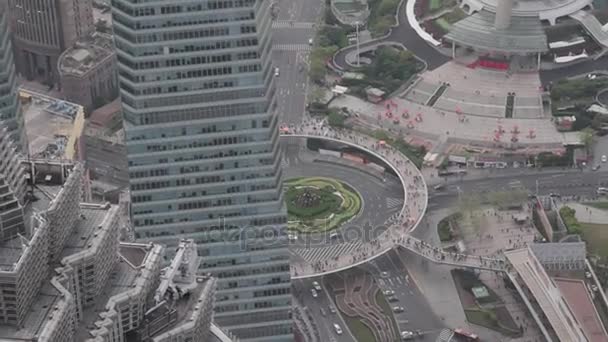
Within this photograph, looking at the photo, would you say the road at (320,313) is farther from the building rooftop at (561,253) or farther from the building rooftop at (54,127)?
the building rooftop at (54,127)

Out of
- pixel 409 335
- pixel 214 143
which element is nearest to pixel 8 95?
pixel 214 143

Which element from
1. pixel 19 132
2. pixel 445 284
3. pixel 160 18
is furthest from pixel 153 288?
pixel 445 284

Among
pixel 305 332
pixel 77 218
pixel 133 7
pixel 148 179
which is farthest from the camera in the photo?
pixel 305 332

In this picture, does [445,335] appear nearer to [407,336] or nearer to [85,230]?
[407,336]

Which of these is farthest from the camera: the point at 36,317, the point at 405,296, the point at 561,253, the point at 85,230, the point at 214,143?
the point at 405,296

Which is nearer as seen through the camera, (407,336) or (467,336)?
(467,336)

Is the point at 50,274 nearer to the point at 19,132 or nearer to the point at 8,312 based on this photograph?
the point at 8,312
